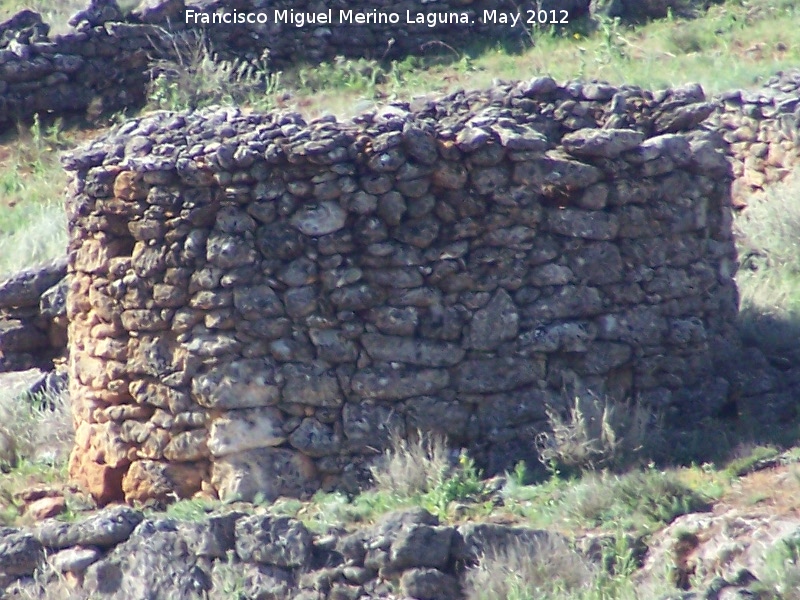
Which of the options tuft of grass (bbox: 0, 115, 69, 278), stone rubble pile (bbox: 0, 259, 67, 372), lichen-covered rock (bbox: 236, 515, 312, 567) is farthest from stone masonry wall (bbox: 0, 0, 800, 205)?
lichen-covered rock (bbox: 236, 515, 312, 567)

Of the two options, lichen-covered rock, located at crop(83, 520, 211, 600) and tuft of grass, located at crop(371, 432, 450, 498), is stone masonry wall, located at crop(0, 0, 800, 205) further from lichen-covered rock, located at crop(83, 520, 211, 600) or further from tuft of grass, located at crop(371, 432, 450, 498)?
lichen-covered rock, located at crop(83, 520, 211, 600)

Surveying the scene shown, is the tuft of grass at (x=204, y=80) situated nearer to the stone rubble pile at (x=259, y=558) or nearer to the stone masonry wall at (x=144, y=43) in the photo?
the stone masonry wall at (x=144, y=43)

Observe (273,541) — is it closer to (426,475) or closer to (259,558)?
(259,558)

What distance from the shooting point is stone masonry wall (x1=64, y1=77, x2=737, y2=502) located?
6.52 metres

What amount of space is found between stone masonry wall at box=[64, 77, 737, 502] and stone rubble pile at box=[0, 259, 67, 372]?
2093mm

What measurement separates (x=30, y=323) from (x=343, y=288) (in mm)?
3447

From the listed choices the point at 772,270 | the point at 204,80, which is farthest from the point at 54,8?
the point at 772,270

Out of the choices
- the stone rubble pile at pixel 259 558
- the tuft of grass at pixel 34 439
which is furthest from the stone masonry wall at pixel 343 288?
the tuft of grass at pixel 34 439

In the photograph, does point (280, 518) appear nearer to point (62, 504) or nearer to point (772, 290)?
point (62, 504)

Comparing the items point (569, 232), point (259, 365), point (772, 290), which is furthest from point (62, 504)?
point (772, 290)

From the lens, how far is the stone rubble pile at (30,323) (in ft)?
29.3

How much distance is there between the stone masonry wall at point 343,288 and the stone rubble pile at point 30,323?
209cm

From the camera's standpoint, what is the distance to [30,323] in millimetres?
9016

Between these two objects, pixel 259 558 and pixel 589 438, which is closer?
pixel 259 558
